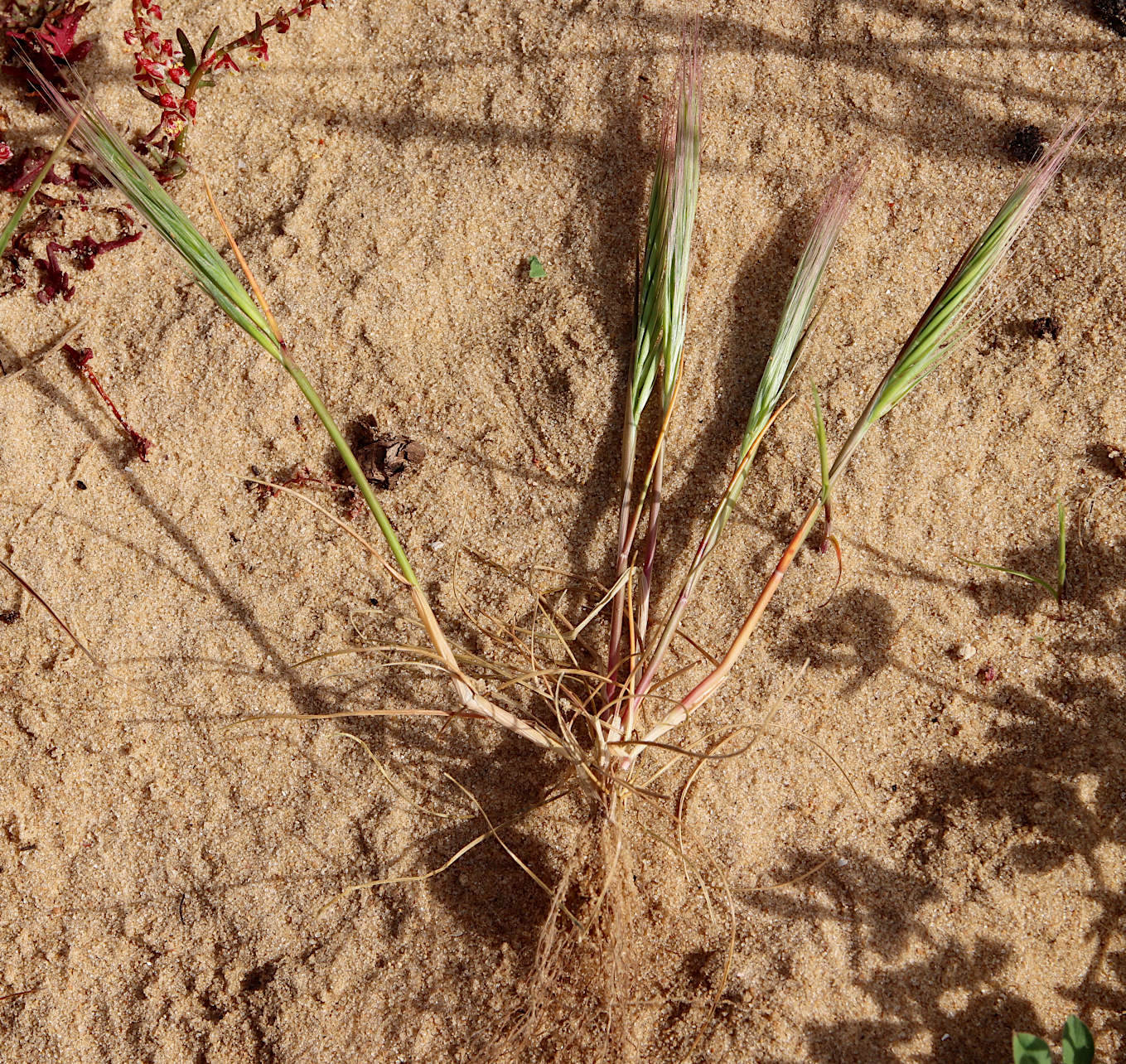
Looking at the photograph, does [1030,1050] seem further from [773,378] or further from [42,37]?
[42,37]

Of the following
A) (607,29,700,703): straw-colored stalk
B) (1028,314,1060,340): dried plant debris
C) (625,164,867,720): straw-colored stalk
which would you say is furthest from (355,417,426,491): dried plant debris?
(1028,314,1060,340): dried plant debris

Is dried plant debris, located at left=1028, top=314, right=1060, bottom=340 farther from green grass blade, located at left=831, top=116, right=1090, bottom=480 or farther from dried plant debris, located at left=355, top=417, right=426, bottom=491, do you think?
dried plant debris, located at left=355, top=417, right=426, bottom=491

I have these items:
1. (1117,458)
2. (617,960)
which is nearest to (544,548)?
(617,960)

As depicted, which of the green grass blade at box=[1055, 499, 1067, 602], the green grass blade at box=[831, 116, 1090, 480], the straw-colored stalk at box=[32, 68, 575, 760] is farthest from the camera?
the green grass blade at box=[1055, 499, 1067, 602]

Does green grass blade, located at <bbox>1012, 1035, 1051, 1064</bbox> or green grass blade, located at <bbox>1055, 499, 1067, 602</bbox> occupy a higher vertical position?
green grass blade, located at <bbox>1055, 499, 1067, 602</bbox>

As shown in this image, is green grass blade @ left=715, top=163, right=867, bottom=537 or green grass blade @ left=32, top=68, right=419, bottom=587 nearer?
green grass blade @ left=32, top=68, right=419, bottom=587

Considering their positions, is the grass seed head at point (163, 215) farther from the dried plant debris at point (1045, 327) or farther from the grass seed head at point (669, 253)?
the dried plant debris at point (1045, 327)

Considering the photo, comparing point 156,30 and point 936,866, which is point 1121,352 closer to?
point 936,866
